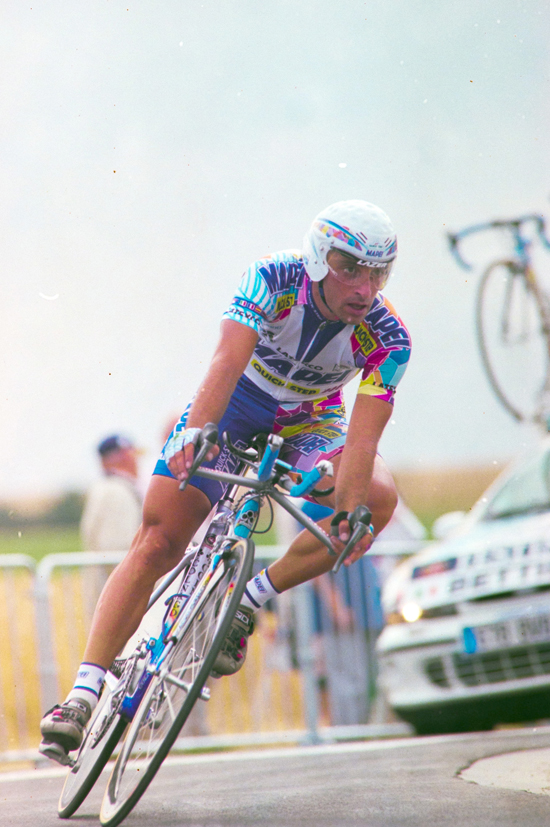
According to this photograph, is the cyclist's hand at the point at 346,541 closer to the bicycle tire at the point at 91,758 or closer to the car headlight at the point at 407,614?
the bicycle tire at the point at 91,758

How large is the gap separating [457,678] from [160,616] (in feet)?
9.37

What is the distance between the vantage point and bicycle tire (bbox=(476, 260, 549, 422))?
6.20m

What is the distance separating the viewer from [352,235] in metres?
3.52

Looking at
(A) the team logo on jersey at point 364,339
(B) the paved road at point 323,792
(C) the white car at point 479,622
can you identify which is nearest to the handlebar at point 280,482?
(A) the team logo on jersey at point 364,339

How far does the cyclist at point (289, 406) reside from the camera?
3512 millimetres

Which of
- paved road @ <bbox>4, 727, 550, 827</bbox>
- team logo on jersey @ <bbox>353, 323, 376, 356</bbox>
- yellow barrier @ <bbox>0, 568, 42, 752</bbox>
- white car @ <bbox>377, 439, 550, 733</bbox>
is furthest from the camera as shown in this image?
yellow barrier @ <bbox>0, 568, 42, 752</bbox>

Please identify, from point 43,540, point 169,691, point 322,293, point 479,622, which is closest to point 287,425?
point 322,293

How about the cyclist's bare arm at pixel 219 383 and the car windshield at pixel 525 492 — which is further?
the car windshield at pixel 525 492

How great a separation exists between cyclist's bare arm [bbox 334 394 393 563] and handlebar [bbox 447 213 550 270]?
2.16m

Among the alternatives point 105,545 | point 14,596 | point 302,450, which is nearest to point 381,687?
point 105,545

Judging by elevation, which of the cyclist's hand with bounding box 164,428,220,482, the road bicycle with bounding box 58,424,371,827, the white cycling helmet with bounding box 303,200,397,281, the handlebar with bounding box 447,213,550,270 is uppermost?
the handlebar with bounding box 447,213,550,270

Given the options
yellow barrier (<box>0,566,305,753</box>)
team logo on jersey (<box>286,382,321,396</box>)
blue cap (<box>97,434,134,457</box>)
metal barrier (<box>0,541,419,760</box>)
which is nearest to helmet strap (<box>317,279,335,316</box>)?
team logo on jersey (<box>286,382,321,396</box>)

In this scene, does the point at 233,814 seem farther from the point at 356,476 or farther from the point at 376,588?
the point at 376,588

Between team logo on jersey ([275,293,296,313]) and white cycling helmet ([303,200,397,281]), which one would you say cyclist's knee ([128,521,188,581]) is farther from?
white cycling helmet ([303,200,397,281])
